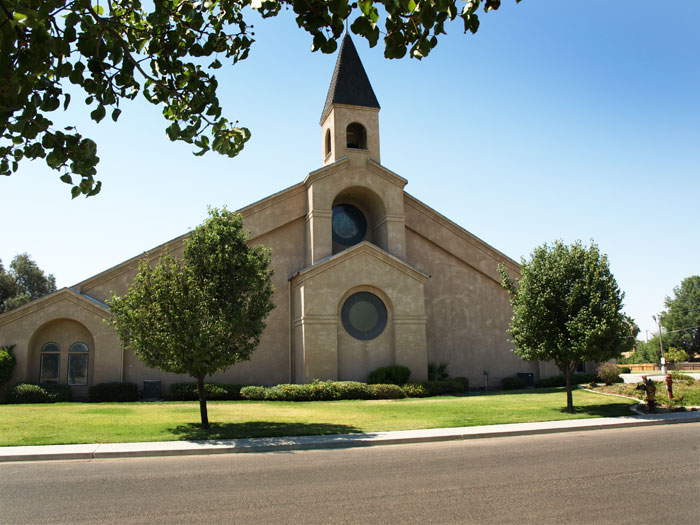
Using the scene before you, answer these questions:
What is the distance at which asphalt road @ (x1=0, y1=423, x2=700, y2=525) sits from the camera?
25.2ft

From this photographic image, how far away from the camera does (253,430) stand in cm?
1585

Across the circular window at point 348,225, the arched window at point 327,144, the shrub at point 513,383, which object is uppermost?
the arched window at point 327,144

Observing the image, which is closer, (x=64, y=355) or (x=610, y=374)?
(x=64, y=355)

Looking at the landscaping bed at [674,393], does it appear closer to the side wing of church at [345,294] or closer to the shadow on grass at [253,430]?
the side wing of church at [345,294]

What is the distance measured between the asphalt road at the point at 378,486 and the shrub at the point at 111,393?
13625 millimetres

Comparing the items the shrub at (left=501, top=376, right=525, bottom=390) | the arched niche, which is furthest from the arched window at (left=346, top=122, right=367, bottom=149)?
the arched niche

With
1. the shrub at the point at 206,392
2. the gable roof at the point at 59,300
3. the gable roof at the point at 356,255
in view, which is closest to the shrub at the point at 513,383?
the gable roof at the point at 356,255

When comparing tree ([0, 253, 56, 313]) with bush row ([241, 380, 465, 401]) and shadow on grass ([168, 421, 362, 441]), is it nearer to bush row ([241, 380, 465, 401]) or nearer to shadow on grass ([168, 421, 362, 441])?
bush row ([241, 380, 465, 401])

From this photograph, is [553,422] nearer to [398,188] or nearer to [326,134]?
[398,188]

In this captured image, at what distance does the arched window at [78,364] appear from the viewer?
2617 centimetres

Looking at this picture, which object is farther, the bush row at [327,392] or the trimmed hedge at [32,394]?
the bush row at [327,392]

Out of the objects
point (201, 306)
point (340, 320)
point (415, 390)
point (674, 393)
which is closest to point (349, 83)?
point (340, 320)

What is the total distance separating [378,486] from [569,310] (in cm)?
1322

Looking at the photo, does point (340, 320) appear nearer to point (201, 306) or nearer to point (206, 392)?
point (206, 392)
